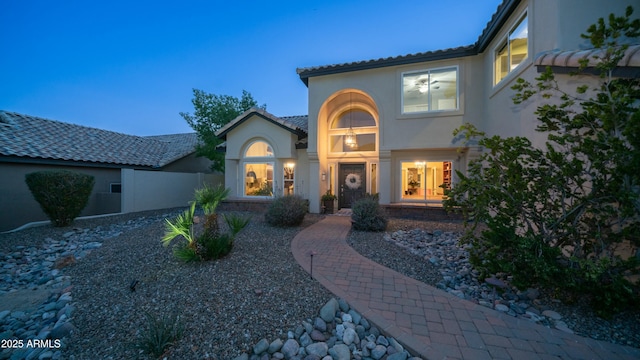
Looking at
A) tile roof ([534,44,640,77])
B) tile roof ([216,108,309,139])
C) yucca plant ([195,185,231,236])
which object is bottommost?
yucca plant ([195,185,231,236])

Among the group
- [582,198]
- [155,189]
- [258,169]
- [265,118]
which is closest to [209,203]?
[582,198]

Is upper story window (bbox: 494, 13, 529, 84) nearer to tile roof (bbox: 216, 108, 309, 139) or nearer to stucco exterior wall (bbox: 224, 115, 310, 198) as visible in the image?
tile roof (bbox: 216, 108, 309, 139)

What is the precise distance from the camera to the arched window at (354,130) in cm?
1201

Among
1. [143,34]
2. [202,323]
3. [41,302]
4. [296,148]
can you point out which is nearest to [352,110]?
[296,148]

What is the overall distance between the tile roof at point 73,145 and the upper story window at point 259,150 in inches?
296

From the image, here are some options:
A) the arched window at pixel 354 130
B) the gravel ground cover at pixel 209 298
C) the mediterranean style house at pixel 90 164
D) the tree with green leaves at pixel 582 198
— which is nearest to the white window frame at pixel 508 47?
the tree with green leaves at pixel 582 198

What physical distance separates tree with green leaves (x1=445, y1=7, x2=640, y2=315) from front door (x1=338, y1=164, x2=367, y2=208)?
25.7 feet

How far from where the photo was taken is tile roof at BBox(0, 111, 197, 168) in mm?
10820

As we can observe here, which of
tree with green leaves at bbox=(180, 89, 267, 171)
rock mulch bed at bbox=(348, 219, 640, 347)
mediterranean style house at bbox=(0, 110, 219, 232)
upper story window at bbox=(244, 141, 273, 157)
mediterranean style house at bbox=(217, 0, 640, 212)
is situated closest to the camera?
rock mulch bed at bbox=(348, 219, 640, 347)

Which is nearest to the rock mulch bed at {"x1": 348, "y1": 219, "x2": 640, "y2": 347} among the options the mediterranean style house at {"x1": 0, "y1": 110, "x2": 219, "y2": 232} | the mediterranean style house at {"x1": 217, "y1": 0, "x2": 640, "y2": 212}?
the mediterranean style house at {"x1": 217, "y1": 0, "x2": 640, "y2": 212}

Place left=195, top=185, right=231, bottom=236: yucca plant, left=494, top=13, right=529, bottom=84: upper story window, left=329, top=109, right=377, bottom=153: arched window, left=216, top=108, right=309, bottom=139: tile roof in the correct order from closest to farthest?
left=195, top=185, right=231, bottom=236: yucca plant → left=494, top=13, right=529, bottom=84: upper story window → left=216, top=108, right=309, bottom=139: tile roof → left=329, top=109, right=377, bottom=153: arched window

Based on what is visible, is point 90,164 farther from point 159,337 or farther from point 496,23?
point 496,23

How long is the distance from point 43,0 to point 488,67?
22.4 m

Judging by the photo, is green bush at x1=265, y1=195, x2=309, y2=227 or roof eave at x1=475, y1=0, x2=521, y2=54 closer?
roof eave at x1=475, y1=0, x2=521, y2=54
